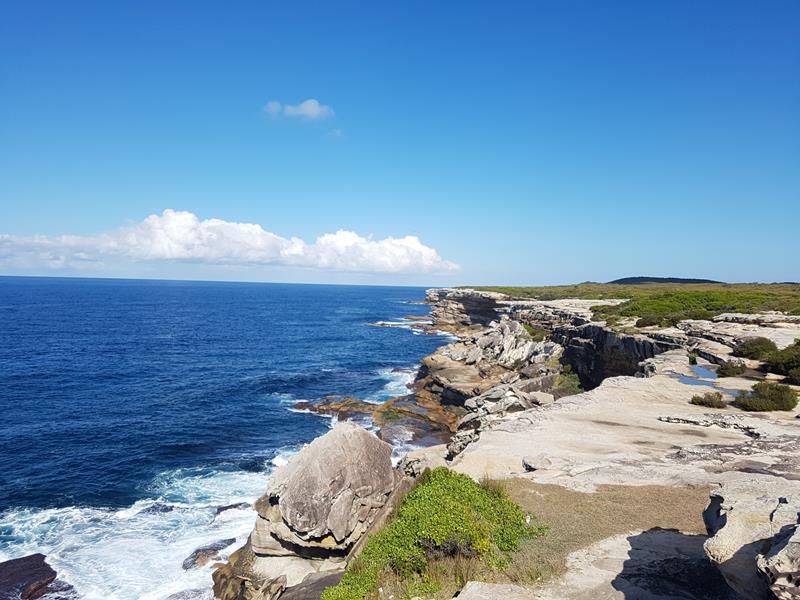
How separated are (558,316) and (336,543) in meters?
51.1

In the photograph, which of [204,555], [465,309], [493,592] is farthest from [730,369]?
[465,309]

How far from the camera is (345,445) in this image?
19078mm

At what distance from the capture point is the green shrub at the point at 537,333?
59.8 metres

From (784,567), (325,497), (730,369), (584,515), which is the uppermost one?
(784,567)

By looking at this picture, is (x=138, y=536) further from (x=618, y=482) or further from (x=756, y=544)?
(x=756, y=544)

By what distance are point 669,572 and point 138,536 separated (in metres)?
26.9

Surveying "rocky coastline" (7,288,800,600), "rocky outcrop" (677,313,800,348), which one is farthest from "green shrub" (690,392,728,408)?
"rocky outcrop" (677,313,800,348)

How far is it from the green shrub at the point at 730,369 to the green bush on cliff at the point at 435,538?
70.5 feet

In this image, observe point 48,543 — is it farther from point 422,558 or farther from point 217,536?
point 422,558

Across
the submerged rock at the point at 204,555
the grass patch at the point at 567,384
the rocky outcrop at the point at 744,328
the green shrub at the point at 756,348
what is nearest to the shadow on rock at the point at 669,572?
the submerged rock at the point at 204,555

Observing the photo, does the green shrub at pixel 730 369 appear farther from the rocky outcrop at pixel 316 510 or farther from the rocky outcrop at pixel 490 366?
the rocky outcrop at pixel 316 510

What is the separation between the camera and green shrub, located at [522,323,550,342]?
5976cm

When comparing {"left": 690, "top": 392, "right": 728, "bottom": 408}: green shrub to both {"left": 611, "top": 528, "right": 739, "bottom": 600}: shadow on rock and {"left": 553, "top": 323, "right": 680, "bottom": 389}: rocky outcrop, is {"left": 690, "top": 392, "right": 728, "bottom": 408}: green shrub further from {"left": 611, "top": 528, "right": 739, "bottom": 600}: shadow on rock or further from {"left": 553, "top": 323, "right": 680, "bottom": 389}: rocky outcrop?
{"left": 611, "top": 528, "right": 739, "bottom": 600}: shadow on rock

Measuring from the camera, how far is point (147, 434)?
40219 mm
